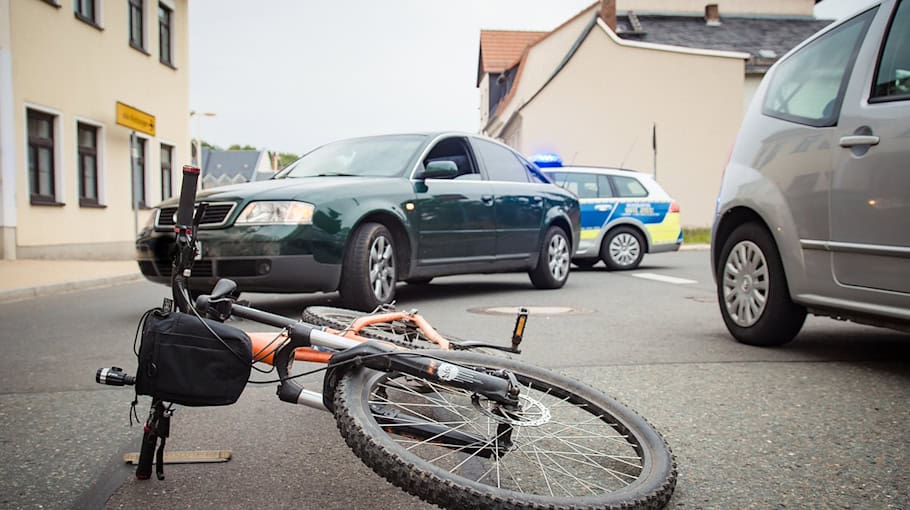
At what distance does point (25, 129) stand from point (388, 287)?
1142cm

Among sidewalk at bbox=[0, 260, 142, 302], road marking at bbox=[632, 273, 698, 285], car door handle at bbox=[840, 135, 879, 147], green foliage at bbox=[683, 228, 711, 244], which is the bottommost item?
sidewalk at bbox=[0, 260, 142, 302]

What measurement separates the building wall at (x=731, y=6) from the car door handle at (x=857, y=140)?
3734cm

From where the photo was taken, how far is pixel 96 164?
1859 cm

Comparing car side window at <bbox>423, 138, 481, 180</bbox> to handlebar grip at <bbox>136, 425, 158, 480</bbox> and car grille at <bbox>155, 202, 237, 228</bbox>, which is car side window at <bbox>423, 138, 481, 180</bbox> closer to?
car grille at <bbox>155, 202, 237, 228</bbox>

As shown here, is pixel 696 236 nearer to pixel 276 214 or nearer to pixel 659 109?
pixel 659 109

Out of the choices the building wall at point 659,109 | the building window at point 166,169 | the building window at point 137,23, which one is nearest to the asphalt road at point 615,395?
the building window at point 137,23

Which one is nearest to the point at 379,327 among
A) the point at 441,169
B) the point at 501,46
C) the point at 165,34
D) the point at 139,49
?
the point at 441,169

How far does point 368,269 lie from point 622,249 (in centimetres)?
793

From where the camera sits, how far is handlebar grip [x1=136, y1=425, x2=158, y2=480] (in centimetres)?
262

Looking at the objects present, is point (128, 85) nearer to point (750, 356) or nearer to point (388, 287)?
point (388, 287)

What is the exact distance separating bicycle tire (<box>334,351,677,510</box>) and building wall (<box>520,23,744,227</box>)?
95.0 feet

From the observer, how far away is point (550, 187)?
31.8 ft

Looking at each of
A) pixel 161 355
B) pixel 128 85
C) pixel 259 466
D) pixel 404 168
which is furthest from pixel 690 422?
pixel 128 85

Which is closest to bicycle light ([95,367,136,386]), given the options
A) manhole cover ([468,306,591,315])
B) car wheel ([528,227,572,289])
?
manhole cover ([468,306,591,315])
